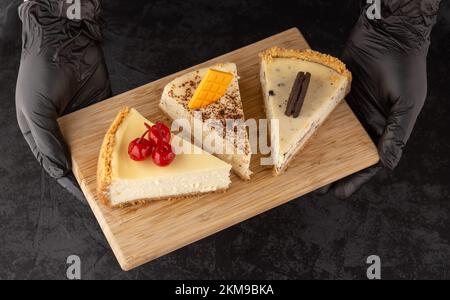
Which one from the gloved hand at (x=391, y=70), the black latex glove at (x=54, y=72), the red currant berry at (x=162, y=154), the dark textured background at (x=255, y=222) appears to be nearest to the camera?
the red currant berry at (x=162, y=154)

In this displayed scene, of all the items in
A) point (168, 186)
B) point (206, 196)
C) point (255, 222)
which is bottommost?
point (255, 222)

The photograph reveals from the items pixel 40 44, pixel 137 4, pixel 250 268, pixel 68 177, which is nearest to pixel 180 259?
pixel 250 268

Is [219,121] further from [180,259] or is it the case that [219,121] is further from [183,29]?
A: [183,29]

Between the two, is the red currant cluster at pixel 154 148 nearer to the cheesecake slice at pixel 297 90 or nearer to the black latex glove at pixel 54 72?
the black latex glove at pixel 54 72

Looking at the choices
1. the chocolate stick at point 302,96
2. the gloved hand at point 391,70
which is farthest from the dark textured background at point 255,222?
the chocolate stick at point 302,96

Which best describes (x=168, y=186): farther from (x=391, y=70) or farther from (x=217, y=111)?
(x=391, y=70)

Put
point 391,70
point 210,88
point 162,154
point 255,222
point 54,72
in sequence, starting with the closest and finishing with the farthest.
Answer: point 162,154
point 210,88
point 54,72
point 391,70
point 255,222

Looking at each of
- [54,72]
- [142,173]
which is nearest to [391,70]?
[142,173]

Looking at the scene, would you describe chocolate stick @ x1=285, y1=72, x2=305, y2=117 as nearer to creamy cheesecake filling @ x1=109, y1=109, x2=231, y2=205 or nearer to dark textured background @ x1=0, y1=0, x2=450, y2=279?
creamy cheesecake filling @ x1=109, y1=109, x2=231, y2=205
